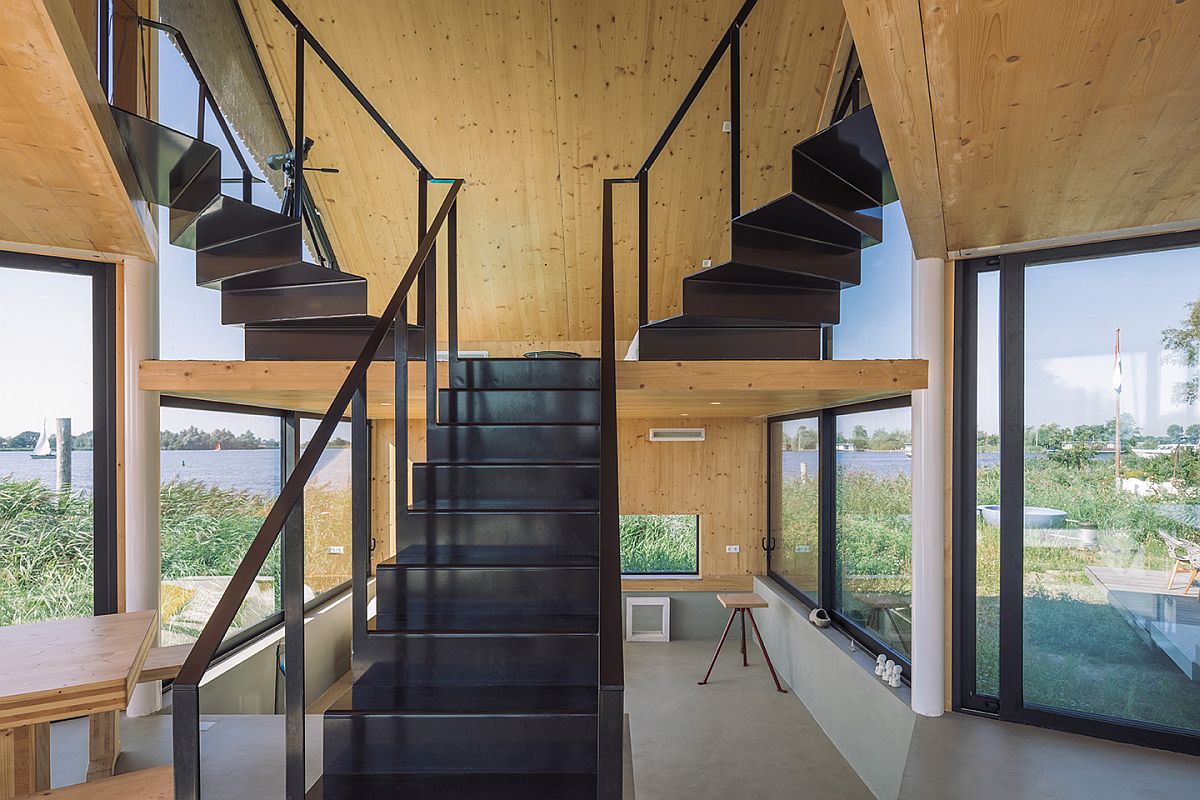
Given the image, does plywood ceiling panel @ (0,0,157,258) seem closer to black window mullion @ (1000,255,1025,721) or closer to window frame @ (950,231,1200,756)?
window frame @ (950,231,1200,756)

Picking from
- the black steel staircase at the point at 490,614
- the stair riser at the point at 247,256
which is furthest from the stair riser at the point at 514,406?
the stair riser at the point at 247,256

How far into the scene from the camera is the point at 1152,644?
3145 mm

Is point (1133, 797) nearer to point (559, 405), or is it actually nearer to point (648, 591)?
point (559, 405)

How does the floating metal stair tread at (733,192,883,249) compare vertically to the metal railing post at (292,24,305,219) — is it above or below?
below

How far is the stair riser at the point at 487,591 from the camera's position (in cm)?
245

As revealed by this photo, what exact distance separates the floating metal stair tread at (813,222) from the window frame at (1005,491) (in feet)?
2.31

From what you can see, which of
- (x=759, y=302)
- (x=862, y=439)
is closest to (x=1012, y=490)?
(x=862, y=439)

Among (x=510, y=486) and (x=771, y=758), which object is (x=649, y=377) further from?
(x=771, y=758)

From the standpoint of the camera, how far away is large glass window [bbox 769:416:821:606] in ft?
18.1

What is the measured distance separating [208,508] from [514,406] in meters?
2.40

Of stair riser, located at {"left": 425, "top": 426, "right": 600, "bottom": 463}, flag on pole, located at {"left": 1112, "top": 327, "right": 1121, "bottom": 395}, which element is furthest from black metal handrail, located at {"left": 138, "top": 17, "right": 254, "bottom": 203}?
flag on pole, located at {"left": 1112, "top": 327, "right": 1121, "bottom": 395}

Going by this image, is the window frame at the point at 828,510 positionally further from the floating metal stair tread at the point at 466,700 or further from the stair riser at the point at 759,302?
the floating metal stair tread at the point at 466,700

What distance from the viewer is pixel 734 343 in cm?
410

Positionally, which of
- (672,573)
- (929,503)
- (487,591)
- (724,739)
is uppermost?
(929,503)
